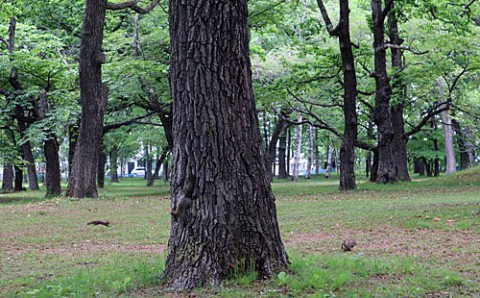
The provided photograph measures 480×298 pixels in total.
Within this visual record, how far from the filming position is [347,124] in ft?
59.5

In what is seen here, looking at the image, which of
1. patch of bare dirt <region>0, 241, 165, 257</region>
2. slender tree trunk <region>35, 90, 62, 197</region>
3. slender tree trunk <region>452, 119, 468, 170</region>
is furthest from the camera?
slender tree trunk <region>452, 119, 468, 170</region>

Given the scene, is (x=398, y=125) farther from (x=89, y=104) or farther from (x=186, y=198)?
(x=186, y=198)

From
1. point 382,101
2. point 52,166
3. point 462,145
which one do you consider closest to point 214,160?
point 382,101

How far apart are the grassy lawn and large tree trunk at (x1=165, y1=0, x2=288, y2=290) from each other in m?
0.26

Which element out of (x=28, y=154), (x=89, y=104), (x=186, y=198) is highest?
(x=89, y=104)

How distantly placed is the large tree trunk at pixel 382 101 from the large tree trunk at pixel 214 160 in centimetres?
1544

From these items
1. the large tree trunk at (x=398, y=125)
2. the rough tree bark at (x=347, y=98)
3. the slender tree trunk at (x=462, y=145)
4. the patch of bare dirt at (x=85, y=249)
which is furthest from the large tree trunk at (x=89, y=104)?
the slender tree trunk at (x=462, y=145)

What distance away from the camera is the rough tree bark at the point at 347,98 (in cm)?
1784

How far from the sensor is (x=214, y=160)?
4805mm

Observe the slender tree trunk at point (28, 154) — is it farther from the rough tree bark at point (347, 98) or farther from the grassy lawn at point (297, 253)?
the rough tree bark at point (347, 98)

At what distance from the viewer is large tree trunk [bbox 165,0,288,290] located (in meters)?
4.76

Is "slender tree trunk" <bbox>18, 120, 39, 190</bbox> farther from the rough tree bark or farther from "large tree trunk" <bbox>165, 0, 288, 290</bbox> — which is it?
"large tree trunk" <bbox>165, 0, 288, 290</bbox>

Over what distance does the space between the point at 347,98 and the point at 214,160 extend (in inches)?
556

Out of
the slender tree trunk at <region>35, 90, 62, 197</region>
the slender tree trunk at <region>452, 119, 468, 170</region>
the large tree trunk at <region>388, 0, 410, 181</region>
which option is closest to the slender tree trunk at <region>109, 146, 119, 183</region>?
the slender tree trunk at <region>35, 90, 62, 197</region>
